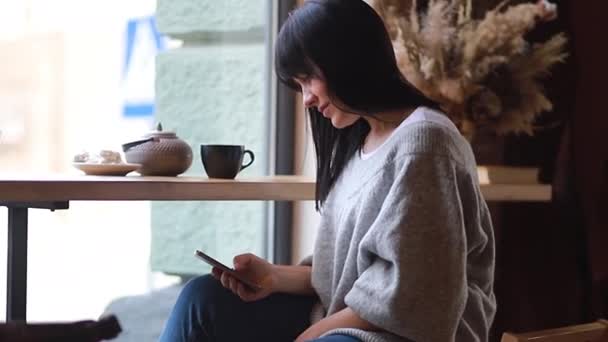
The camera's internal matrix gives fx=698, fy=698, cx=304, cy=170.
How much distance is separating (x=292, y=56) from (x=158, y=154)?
0.39 meters

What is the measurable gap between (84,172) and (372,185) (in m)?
0.60

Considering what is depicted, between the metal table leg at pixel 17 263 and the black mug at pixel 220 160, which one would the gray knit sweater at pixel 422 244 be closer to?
the black mug at pixel 220 160

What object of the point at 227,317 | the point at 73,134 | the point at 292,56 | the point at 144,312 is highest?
the point at 292,56

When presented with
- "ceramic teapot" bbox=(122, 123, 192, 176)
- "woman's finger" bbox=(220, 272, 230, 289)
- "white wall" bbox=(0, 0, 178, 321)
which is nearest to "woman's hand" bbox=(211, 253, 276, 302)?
"woman's finger" bbox=(220, 272, 230, 289)

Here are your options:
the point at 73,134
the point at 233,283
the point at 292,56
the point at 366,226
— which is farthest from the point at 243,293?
the point at 73,134

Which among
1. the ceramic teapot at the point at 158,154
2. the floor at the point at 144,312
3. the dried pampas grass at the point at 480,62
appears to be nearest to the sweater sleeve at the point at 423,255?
the ceramic teapot at the point at 158,154

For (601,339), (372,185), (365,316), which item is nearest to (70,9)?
(372,185)

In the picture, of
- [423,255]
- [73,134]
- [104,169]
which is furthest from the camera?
[73,134]

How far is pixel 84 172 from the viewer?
1314 millimetres

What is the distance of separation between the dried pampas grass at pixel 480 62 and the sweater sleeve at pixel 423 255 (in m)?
0.74

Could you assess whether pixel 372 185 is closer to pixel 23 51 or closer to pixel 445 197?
pixel 445 197

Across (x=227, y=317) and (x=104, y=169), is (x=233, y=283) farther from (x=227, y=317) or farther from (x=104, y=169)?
(x=104, y=169)

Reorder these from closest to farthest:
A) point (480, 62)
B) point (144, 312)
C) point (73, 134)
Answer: point (480, 62)
point (73, 134)
point (144, 312)

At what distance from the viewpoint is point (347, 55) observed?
1028mm
